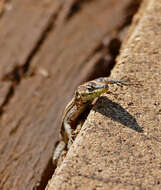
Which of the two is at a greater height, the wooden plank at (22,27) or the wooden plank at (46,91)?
the wooden plank at (22,27)

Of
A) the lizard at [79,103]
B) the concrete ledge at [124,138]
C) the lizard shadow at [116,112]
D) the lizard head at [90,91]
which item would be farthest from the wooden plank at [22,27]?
the lizard shadow at [116,112]

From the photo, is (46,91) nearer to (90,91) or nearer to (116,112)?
(90,91)

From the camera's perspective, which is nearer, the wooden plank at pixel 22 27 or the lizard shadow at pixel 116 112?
the lizard shadow at pixel 116 112

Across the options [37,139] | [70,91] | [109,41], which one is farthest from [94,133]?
[109,41]

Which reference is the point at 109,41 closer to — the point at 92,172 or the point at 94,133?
the point at 94,133

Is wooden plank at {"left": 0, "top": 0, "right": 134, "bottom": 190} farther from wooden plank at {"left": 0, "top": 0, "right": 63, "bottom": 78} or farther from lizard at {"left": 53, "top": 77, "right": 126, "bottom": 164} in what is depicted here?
lizard at {"left": 53, "top": 77, "right": 126, "bottom": 164}

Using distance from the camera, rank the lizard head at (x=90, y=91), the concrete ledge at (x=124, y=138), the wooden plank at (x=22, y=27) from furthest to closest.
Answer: the wooden plank at (x=22, y=27)
the lizard head at (x=90, y=91)
the concrete ledge at (x=124, y=138)

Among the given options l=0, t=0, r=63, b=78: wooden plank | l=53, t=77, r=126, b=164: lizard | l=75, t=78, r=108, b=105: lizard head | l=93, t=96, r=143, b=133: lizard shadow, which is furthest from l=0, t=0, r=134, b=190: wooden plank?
l=93, t=96, r=143, b=133: lizard shadow

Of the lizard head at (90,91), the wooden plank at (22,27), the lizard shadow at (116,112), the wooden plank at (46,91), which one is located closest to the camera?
the lizard shadow at (116,112)

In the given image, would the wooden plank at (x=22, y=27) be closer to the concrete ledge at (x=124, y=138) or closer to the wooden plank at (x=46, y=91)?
the wooden plank at (x=46, y=91)
